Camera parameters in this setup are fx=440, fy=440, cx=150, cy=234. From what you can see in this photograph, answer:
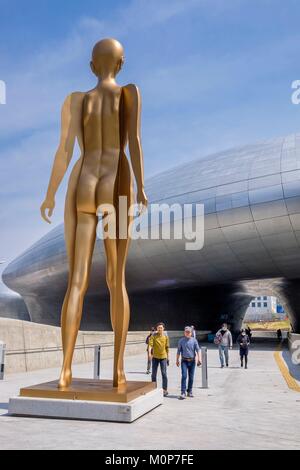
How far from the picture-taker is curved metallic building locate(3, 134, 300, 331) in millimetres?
28359

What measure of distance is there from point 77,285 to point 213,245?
2418 centimetres

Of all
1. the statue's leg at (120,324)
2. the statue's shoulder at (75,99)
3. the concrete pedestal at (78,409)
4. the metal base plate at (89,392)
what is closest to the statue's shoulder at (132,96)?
the statue's shoulder at (75,99)

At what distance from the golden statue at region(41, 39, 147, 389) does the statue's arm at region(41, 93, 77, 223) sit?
0.06 feet

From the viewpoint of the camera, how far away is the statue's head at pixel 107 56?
779 centimetres

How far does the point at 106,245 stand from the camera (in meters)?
7.94

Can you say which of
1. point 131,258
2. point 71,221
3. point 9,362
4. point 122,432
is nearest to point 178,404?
point 122,432

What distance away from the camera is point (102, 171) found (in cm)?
768

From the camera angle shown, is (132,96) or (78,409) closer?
(78,409)

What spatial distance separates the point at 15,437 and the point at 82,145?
4.82 m

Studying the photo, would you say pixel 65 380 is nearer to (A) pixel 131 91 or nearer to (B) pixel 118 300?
(B) pixel 118 300

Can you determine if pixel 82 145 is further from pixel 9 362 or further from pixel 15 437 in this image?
pixel 9 362

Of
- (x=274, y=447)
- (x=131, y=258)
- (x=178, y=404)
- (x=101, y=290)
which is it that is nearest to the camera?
(x=274, y=447)

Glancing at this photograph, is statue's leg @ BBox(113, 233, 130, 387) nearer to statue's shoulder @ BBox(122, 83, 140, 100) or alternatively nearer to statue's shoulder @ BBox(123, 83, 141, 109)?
statue's shoulder @ BBox(123, 83, 141, 109)

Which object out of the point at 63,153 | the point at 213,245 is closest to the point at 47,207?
the point at 63,153
